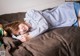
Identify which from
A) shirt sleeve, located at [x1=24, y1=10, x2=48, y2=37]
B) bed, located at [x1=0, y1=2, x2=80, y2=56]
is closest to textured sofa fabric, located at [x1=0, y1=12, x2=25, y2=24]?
shirt sleeve, located at [x1=24, y1=10, x2=48, y2=37]

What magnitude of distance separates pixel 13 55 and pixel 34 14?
61 cm

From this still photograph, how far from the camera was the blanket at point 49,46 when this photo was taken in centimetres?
110

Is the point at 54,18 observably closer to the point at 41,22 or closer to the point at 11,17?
the point at 41,22

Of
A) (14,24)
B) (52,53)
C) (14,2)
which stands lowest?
(52,53)

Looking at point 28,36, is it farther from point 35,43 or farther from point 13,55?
point 13,55

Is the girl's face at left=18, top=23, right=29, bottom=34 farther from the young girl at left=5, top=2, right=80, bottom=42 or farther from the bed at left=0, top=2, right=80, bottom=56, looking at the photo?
the bed at left=0, top=2, right=80, bottom=56

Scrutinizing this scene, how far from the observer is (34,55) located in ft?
3.52

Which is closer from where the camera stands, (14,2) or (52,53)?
(52,53)

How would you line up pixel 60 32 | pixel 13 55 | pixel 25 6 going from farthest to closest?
pixel 25 6, pixel 60 32, pixel 13 55

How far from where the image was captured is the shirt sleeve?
1.40 m

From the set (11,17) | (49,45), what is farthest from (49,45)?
(11,17)

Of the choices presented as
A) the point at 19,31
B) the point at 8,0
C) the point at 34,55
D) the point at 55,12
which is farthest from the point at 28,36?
the point at 8,0

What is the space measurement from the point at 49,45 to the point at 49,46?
1 centimetres

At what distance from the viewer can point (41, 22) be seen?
4.71ft
